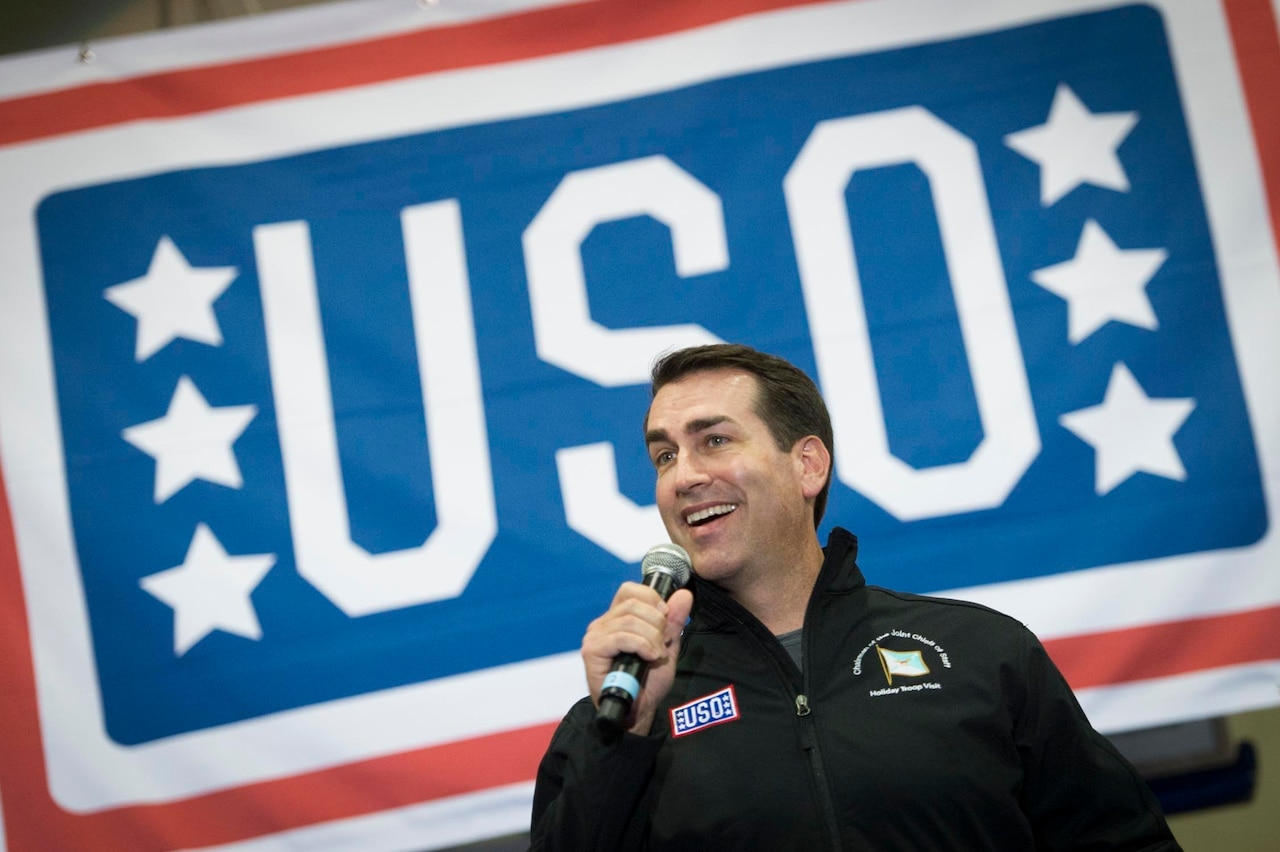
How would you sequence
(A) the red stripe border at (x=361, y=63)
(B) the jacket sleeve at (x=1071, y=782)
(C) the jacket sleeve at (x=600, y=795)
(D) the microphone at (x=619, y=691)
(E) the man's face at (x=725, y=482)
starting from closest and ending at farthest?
(D) the microphone at (x=619, y=691) < (C) the jacket sleeve at (x=600, y=795) < (B) the jacket sleeve at (x=1071, y=782) < (E) the man's face at (x=725, y=482) < (A) the red stripe border at (x=361, y=63)

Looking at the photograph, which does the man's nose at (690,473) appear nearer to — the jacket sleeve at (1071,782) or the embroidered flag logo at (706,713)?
the embroidered flag logo at (706,713)

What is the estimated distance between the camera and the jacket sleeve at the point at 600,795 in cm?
134

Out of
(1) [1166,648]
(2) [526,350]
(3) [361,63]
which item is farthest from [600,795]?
(3) [361,63]

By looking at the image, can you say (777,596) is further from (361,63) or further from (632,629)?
(361,63)

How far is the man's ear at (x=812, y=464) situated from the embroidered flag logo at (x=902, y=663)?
31 centimetres

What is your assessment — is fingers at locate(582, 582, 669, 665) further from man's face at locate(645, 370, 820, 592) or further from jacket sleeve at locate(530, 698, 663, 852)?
man's face at locate(645, 370, 820, 592)

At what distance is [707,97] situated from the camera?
2512 millimetres

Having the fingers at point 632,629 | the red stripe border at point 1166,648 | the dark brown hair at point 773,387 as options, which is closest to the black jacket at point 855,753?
the fingers at point 632,629

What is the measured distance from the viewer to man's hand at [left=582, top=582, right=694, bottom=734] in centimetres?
126

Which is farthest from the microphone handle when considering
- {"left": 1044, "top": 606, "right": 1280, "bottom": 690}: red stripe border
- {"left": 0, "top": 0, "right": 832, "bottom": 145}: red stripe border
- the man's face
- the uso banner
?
{"left": 0, "top": 0, "right": 832, "bottom": 145}: red stripe border

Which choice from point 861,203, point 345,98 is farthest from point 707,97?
point 345,98

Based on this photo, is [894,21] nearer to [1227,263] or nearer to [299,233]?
[1227,263]

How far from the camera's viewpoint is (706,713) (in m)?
1.49

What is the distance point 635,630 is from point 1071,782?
0.62 m
